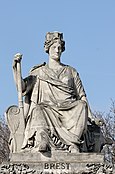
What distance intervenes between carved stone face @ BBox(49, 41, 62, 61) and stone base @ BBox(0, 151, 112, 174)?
2675 mm

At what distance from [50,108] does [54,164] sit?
→ 4.38 feet

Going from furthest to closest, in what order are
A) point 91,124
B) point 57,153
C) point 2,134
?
point 2,134 < point 91,124 < point 57,153

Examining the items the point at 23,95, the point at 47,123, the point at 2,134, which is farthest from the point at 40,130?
the point at 2,134

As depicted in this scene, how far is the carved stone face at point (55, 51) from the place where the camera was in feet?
49.2

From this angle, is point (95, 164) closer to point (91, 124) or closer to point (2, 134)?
point (91, 124)

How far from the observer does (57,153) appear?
43.9ft

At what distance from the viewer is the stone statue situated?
1361 centimetres

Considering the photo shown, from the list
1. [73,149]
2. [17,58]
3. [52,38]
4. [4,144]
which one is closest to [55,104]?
[73,149]

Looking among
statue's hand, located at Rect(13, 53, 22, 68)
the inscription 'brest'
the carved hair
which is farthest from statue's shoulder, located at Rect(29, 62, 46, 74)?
the inscription 'brest'

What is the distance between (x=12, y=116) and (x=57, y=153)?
1.48 meters

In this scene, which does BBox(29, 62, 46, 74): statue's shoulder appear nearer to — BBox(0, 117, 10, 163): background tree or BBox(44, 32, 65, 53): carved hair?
BBox(44, 32, 65, 53): carved hair

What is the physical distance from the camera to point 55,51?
1501 cm

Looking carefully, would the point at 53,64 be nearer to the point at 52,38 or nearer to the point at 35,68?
the point at 35,68

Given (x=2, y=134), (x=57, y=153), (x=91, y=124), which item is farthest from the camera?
(x=2, y=134)
